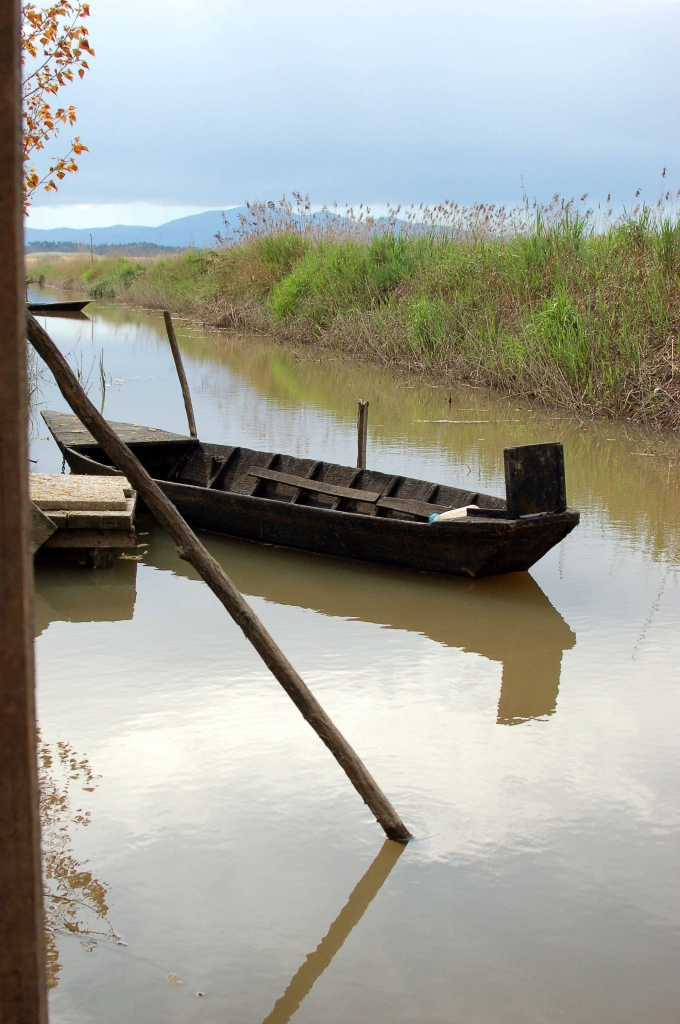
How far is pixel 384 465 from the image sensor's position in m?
10.9

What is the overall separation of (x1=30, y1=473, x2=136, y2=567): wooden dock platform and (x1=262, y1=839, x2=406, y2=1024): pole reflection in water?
379 centimetres

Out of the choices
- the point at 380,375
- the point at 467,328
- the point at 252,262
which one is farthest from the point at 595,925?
the point at 252,262

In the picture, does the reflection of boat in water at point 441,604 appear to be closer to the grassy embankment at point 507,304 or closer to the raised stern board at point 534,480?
the raised stern board at point 534,480

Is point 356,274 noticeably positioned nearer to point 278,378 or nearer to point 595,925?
point 278,378

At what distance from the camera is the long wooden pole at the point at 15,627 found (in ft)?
5.08

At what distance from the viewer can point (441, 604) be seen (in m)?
6.74

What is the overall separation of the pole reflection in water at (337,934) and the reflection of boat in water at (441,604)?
150cm

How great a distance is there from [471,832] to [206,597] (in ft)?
11.1

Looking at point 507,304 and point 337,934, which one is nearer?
point 337,934

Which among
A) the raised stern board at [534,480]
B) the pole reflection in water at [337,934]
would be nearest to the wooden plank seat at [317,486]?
the raised stern board at [534,480]

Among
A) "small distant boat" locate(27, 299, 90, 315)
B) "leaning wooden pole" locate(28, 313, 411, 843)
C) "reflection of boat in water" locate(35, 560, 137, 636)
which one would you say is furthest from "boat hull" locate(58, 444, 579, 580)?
"leaning wooden pole" locate(28, 313, 411, 843)

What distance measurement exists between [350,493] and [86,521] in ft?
7.23

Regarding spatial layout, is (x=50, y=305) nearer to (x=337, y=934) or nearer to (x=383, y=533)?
(x=383, y=533)

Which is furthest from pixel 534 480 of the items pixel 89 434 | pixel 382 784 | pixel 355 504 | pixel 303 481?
pixel 89 434
